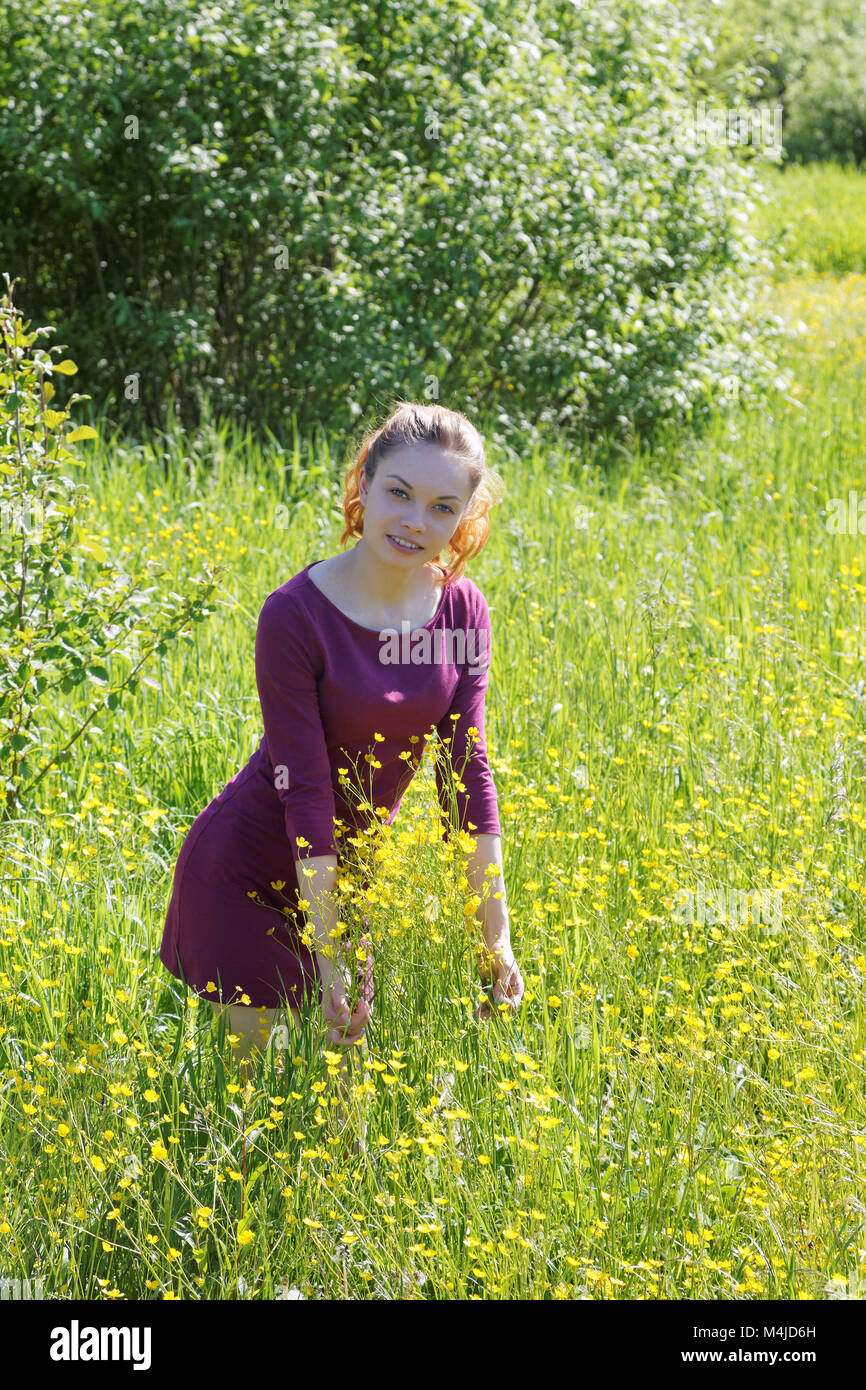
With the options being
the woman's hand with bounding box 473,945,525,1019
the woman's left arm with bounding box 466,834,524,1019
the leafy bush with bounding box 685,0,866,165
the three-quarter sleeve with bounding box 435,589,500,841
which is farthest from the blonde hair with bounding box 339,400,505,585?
the leafy bush with bounding box 685,0,866,165

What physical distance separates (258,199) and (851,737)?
4.55 meters

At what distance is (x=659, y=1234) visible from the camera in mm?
2221

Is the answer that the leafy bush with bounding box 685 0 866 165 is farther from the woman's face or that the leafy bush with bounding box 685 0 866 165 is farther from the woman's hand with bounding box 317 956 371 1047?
the woman's hand with bounding box 317 956 371 1047

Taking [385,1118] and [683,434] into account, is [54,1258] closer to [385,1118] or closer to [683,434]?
[385,1118]

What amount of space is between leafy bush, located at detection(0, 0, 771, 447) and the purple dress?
417cm

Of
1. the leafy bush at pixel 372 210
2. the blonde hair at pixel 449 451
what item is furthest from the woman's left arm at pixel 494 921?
the leafy bush at pixel 372 210

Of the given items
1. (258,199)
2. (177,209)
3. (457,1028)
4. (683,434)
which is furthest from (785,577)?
(177,209)

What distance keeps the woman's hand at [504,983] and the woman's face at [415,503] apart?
2.72 ft

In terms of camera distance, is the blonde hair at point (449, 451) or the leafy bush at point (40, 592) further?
the leafy bush at point (40, 592)

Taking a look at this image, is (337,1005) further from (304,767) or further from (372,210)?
(372,210)

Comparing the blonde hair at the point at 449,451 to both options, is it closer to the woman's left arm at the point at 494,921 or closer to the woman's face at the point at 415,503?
the woman's face at the point at 415,503

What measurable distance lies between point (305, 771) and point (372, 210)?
5.14 m

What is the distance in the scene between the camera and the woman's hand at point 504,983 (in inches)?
104
